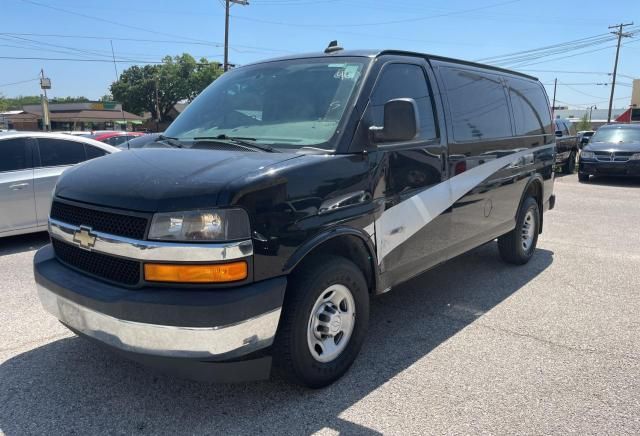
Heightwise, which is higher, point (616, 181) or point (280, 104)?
point (280, 104)

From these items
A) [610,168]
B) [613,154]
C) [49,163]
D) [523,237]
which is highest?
[49,163]

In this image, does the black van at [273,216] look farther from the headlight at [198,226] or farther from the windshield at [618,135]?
the windshield at [618,135]

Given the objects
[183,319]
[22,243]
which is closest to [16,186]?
[22,243]

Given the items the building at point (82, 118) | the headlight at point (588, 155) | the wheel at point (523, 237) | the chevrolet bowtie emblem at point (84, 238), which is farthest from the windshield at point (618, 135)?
the building at point (82, 118)

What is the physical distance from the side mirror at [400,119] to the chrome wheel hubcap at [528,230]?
11.4 ft

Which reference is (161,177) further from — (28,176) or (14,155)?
(14,155)

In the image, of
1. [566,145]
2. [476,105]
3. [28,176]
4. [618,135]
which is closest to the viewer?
[476,105]

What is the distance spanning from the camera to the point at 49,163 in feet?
23.0

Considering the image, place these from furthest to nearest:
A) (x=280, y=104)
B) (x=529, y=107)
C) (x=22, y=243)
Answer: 1. (x=22, y=243)
2. (x=529, y=107)
3. (x=280, y=104)

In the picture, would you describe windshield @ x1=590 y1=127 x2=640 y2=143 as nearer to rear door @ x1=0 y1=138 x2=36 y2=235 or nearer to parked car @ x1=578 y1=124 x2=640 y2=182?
parked car @ x1=578 y1=124 x2=640 y2=182

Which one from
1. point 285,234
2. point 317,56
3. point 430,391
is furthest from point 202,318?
point 317,56

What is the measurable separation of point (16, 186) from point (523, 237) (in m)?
6.35

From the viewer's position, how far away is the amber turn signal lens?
257 cm

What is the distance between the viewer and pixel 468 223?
4691 millimetres
